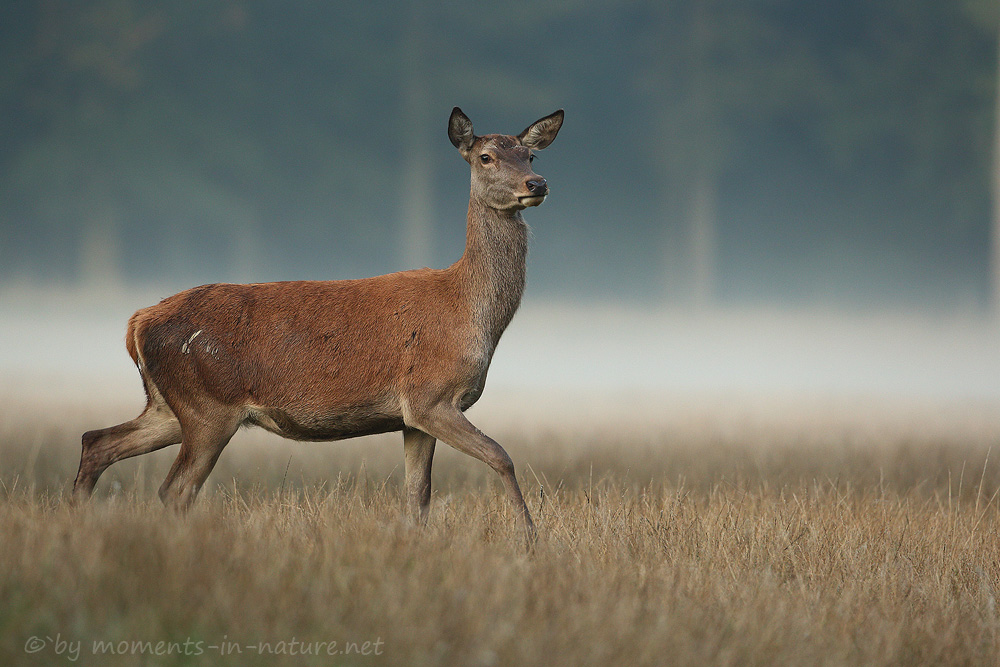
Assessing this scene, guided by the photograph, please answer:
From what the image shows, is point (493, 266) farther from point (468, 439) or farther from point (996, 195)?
point (996, 195)

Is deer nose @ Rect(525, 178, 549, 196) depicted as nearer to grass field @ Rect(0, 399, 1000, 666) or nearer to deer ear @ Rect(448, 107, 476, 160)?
deer ear @ Rect(448, 107, 476, 160)

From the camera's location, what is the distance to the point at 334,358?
20.1 ft

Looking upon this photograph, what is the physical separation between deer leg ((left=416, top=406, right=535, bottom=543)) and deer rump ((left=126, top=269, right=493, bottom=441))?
13 centimetres

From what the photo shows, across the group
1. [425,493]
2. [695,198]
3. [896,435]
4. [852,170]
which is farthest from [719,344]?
[425,493]

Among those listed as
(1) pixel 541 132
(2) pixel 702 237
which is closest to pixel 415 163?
(2) pixel 702 237

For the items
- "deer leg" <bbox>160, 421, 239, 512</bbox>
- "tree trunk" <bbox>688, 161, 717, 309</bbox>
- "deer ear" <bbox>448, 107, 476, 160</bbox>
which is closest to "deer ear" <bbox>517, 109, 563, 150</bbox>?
"deer ear" <bbox>448, 107, 476, 160</bbox>

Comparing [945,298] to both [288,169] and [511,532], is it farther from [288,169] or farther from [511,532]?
[511,532]

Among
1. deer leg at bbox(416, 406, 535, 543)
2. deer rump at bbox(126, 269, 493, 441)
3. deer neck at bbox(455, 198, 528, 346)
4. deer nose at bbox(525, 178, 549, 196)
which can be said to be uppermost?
deer nose at bbox(525, 178, 549, 196)

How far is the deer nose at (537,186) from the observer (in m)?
6.06

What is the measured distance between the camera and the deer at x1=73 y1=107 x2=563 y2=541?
6.04 m

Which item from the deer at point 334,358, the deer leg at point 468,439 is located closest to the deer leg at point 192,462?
the deer at point 334,358

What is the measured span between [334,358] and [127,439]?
144 centimetres

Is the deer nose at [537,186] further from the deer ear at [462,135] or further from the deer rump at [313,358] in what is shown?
the deer rump at [313,358]

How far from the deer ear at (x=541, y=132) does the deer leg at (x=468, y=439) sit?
198 cm
